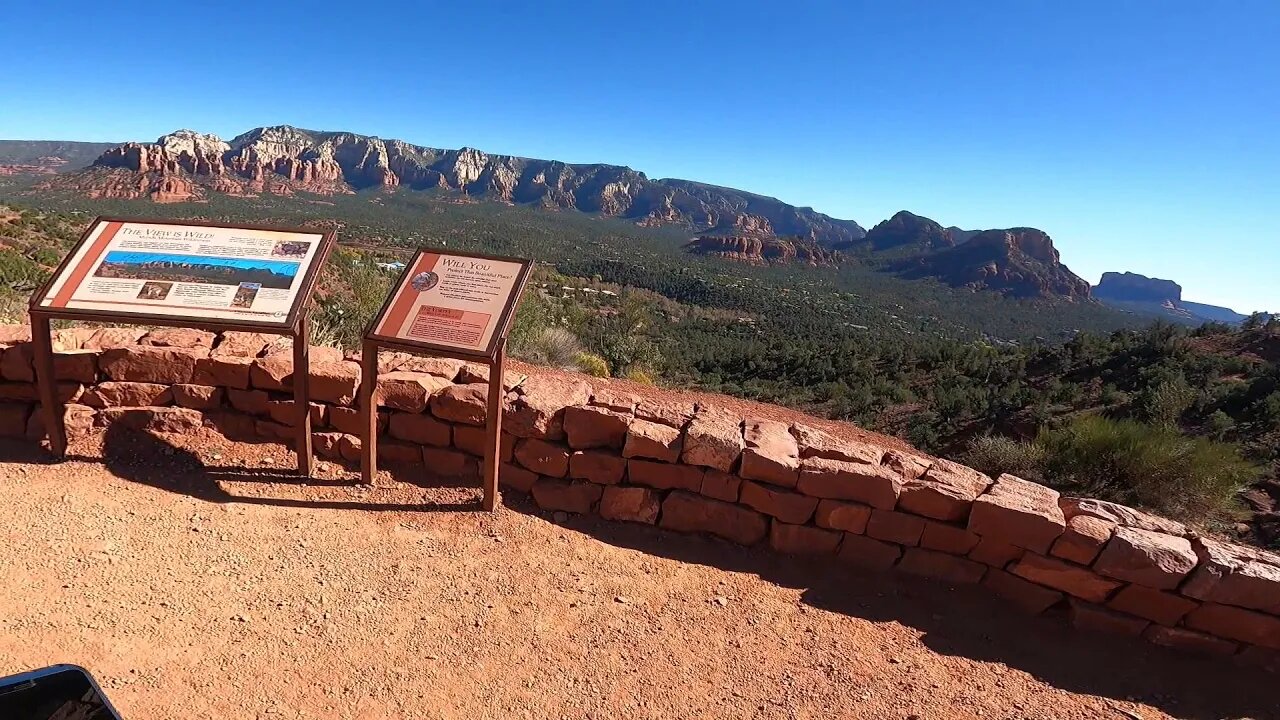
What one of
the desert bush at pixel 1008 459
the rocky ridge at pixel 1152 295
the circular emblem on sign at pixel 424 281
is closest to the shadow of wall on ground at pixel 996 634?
the circular emblem on sign at pixel 424 281

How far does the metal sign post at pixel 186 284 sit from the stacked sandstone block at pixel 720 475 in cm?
55

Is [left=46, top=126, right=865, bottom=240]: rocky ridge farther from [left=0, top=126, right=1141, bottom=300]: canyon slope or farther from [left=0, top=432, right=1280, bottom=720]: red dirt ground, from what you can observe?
[left=0, top=432, right=1280, bottom=720]: red dirt ground

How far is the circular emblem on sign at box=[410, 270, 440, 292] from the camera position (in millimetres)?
4953

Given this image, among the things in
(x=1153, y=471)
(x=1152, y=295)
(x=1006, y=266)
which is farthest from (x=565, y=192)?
(x=1153, y=471)

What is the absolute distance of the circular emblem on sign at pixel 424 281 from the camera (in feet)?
16.3

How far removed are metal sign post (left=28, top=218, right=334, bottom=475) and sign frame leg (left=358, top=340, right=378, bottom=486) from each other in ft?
1.45

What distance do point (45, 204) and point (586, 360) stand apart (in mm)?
76249

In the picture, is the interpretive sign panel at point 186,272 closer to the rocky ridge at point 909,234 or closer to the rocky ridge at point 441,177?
the rocky ridge at point 441,177

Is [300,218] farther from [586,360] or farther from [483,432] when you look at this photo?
[483,432]

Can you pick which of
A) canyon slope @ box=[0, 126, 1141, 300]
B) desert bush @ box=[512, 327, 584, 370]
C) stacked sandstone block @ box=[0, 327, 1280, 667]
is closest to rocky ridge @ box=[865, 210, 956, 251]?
canyon slope @ box=[0, 126, 1141, 300]

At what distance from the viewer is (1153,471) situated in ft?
23.1

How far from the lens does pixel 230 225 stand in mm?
5238

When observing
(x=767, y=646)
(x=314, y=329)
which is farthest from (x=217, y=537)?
(x=314, y=329)

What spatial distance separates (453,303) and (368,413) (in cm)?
113
